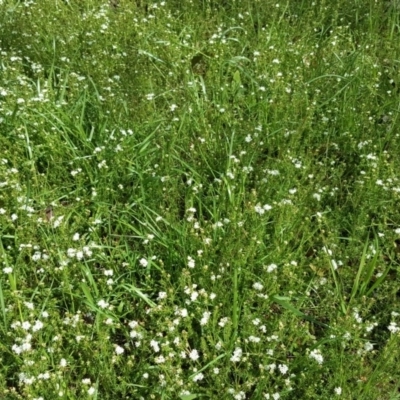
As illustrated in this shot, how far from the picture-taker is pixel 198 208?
11.3ft

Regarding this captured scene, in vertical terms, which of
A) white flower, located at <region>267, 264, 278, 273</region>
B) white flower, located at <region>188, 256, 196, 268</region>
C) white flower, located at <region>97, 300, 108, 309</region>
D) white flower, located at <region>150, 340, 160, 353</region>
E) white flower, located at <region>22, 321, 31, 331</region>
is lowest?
white flower, located at <region>150, 340, 160, 353</region>

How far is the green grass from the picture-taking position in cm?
271

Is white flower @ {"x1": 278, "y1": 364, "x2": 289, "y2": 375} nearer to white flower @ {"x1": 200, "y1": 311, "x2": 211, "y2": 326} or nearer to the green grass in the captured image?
the green grass

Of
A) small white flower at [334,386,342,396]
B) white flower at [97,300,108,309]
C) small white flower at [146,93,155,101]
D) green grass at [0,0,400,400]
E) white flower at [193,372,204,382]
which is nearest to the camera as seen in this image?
small white flower at [334,386,342,396]

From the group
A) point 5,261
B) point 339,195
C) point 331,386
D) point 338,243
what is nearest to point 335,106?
point 339,195

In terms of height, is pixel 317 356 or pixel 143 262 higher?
pixel 143 262

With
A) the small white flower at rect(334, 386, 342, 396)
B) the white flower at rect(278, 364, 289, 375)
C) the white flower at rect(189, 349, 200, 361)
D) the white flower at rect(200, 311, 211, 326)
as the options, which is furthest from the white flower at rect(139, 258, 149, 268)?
the small white flower at rect(334, 386, 342, 396)

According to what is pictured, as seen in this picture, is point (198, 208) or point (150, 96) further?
point (150, 96)

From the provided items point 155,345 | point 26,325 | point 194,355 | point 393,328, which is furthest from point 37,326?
point 393,328

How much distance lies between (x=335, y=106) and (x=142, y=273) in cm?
199

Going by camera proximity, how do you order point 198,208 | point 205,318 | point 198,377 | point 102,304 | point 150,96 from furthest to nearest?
point 150,96 < point 198,208 < point 102,304 < point 205,318 < point 198,377

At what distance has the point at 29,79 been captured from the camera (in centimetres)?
422

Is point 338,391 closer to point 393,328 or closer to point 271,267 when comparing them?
point 393,328

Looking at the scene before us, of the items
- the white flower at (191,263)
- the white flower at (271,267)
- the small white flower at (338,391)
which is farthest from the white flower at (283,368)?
the white flower at (191,263)
